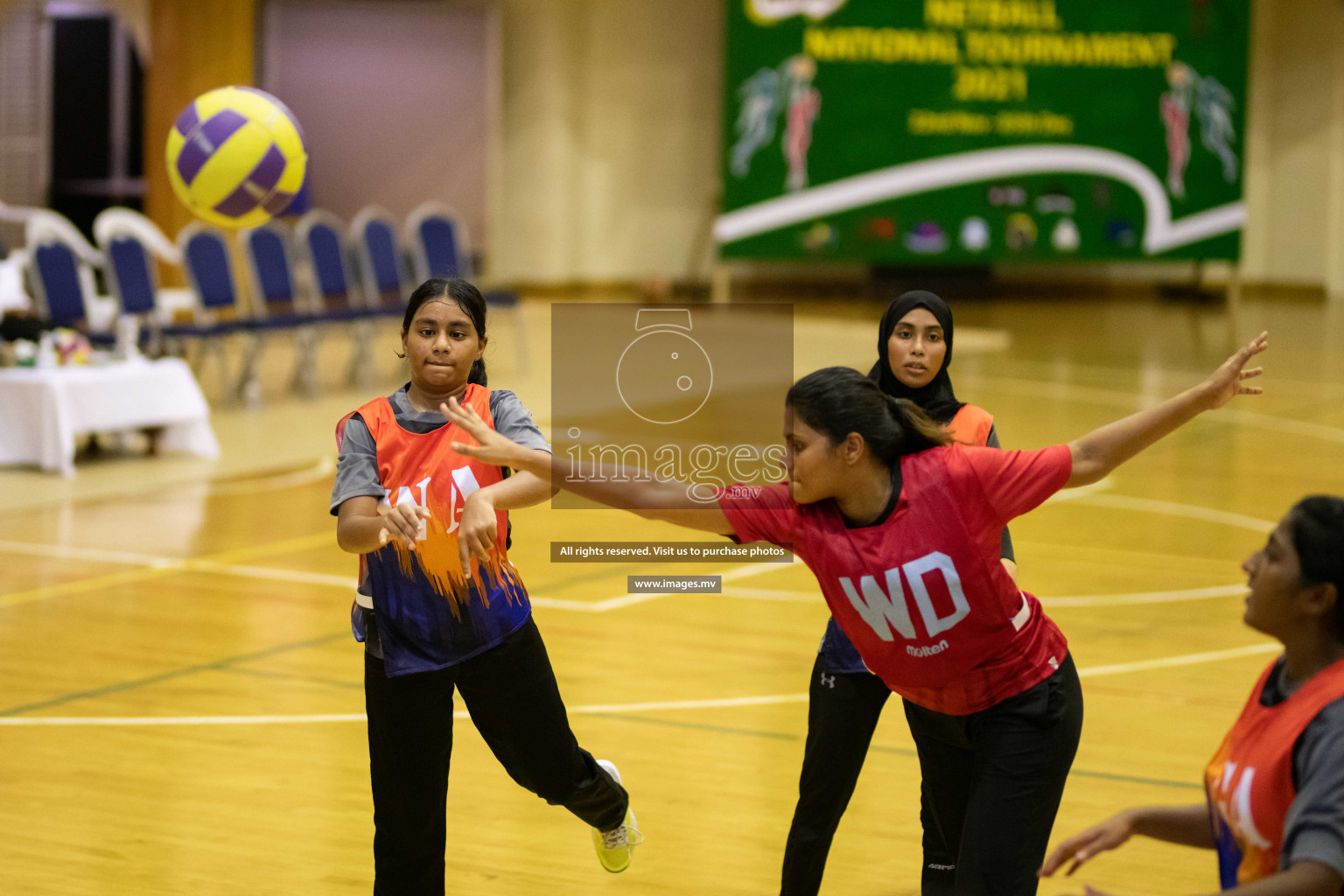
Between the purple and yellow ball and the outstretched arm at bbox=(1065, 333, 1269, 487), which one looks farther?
the purple and yellow ball

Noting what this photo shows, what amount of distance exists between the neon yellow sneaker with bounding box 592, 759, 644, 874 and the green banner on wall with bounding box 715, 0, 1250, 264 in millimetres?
15595

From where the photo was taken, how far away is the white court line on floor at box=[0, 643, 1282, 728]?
17.2 ft

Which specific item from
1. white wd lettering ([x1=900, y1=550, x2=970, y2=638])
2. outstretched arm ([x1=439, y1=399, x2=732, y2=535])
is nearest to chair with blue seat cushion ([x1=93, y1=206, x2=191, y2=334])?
outstretched arm ([x1=439, y1=399, x2=732, y2=535])

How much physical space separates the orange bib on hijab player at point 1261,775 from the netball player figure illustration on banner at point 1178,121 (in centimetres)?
1834

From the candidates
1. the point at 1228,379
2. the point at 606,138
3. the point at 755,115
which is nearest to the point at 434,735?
the point at 1228,379

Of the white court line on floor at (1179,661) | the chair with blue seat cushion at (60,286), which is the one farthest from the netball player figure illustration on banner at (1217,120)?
the white court line on floor at (1179,661)

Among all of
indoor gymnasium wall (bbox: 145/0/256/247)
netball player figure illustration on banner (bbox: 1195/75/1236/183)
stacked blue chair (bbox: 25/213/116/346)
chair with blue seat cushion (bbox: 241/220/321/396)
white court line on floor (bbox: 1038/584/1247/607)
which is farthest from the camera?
netball player figure illustration on banner (bbox: 1195/75/1236/183)

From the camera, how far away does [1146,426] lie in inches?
109

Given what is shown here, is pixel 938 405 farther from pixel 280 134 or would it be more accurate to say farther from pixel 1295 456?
pixel 1295 456

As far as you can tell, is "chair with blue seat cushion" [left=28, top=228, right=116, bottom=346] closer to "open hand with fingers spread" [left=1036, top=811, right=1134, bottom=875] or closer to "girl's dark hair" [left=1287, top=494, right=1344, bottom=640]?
"open hand with fingers spread" [left=1036, top=811, right=1134, bottom=875]

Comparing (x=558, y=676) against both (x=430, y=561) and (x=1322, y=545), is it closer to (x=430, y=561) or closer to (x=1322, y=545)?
(x=430, y=561)

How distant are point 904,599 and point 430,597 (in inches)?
37.9

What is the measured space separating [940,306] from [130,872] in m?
2.44

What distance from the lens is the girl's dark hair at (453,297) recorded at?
3.16 meters
